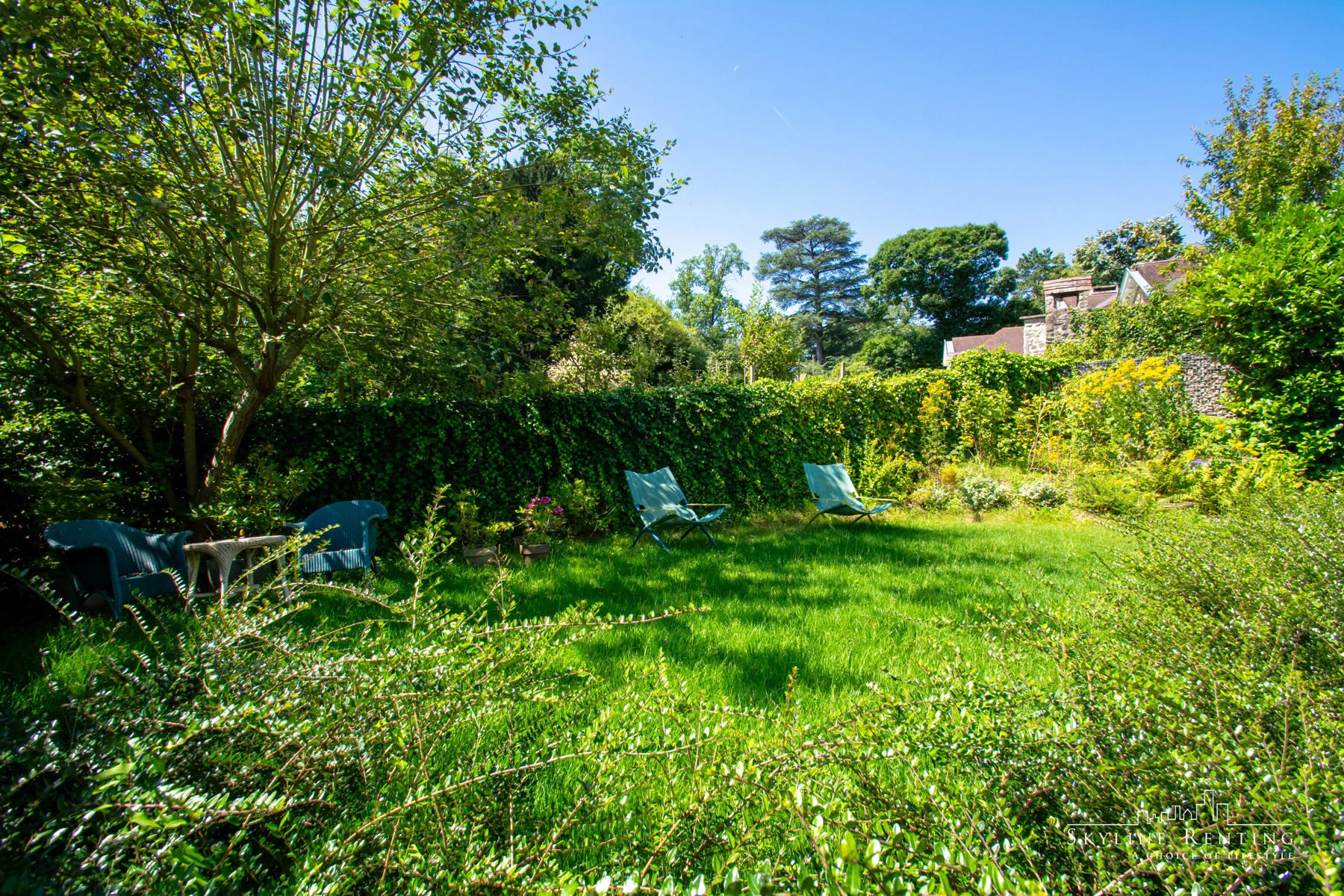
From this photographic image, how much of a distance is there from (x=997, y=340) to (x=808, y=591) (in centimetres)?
3699

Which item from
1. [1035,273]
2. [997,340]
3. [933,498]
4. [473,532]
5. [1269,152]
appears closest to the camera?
[473,532]

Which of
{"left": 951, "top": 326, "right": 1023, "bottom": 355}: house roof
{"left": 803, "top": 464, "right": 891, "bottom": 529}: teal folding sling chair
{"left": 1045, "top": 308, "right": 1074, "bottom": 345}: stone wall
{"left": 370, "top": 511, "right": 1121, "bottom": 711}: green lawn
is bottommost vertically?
{"left": 370, "top": 511, "right": 1121, "bottom": 711}: green lawn

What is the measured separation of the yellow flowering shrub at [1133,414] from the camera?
8.09m

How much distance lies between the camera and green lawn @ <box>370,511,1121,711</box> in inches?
116

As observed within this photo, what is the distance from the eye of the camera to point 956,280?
43.8 meters

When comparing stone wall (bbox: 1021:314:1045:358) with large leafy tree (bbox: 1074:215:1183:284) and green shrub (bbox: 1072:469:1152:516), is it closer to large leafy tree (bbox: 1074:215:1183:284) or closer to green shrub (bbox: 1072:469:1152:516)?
large leafy tree (bbox: 1074:215:1183:284)

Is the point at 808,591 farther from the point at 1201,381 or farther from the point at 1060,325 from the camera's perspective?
the point at 1060,325

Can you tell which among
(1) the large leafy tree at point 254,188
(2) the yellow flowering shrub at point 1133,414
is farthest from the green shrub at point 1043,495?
(1) the large leafy tree at point 254,188

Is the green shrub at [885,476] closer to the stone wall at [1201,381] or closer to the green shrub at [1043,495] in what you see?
the green shrub at [1043,495]

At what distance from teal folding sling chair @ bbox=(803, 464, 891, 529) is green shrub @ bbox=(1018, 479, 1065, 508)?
86.8 inches

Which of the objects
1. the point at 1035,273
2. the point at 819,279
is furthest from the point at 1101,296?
the point at 1035,273

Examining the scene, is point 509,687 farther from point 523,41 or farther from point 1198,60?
point 1198,60

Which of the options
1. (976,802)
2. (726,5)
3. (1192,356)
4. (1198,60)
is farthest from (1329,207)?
(976,802)

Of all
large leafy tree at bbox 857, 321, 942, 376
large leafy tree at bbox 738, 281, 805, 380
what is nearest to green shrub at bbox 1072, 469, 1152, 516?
large leafy tree at bbox 738, 281, 805, 380
